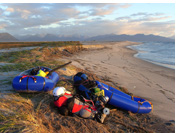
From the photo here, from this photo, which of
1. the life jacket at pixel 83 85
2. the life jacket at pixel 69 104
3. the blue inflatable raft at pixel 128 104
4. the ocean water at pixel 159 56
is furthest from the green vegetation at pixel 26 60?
the ocean water at pixel 159 56

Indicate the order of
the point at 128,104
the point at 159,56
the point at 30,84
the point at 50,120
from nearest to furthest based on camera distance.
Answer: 1. the point at 50,120
2. the point at 30,84
3. the point at 128,104
4. the point at 159,56

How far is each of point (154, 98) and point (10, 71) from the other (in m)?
6.97

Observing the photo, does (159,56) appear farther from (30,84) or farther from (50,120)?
(50,120)

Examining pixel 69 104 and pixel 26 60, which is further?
pixel 26 60

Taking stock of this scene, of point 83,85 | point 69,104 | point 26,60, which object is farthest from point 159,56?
→ point 69,104

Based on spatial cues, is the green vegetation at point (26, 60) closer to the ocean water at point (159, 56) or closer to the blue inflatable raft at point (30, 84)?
the blue inflatable raft at point (30, 84)

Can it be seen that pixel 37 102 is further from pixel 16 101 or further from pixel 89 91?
pixel 89 91

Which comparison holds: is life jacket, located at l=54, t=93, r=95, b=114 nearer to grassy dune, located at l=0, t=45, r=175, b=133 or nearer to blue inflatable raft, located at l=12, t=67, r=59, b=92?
grassy dune, located at l=0, t=45, r=175, b=133

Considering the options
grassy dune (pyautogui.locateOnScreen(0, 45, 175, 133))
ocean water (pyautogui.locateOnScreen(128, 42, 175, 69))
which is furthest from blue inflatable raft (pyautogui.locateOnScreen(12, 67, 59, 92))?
ocean water (pyautogui.locateOnScreen(128, 42, 175, 69))

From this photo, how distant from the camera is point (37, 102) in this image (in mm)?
3654

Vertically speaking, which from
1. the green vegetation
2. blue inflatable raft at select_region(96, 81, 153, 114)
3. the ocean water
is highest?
the green vegetation

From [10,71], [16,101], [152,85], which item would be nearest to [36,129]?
[16,101]

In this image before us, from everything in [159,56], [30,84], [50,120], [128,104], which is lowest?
[128,104]

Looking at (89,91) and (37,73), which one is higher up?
(37,73)
